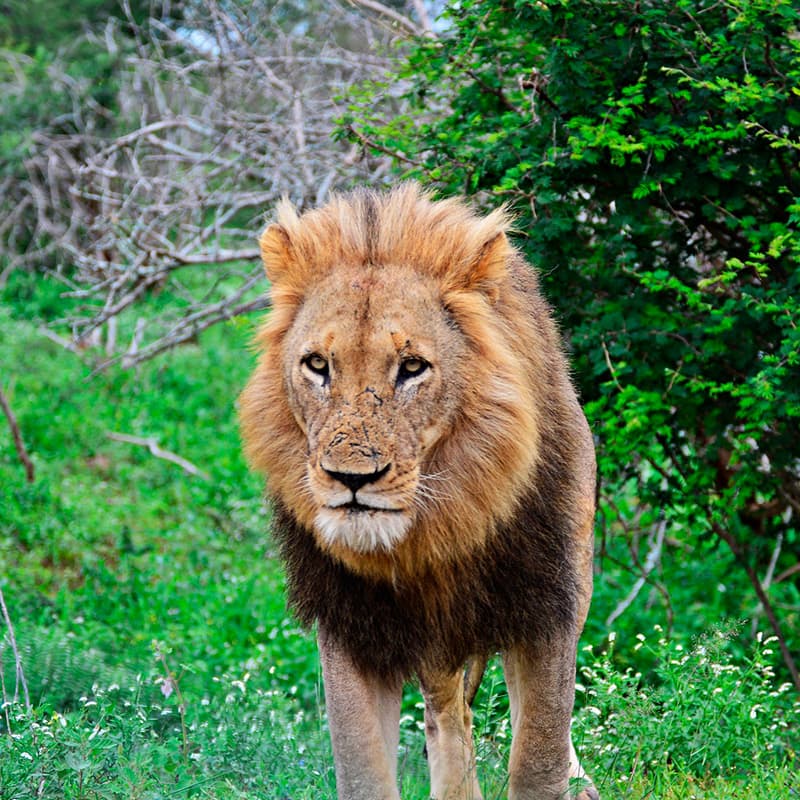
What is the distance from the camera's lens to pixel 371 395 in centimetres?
286

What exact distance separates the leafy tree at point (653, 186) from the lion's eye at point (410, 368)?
1669 mm

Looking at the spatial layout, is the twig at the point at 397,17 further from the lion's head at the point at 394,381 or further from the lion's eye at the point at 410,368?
the lion's eye at the point at 410,368

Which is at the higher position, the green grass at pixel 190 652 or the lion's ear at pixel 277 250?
the lion's ear at pixel 277 250

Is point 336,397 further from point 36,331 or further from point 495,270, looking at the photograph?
point 36,331

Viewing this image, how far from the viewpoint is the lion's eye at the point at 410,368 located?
292 centimetres

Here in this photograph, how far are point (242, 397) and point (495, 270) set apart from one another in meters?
0.75

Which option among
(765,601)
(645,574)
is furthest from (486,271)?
(645,574)

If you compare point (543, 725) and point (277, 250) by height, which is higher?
point (277, 250)

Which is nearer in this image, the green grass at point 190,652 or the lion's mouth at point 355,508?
the lion's mouth at point 355,508

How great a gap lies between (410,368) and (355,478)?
333 mm

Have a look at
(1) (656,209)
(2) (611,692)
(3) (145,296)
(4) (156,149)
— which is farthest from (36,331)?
(2) (611,692)

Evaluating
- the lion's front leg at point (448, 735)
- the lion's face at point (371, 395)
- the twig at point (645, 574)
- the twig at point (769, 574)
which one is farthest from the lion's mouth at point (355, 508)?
the twig at point (769, 574)

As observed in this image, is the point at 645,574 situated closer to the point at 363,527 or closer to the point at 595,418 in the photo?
the point at 595,418

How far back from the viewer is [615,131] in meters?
4.39
